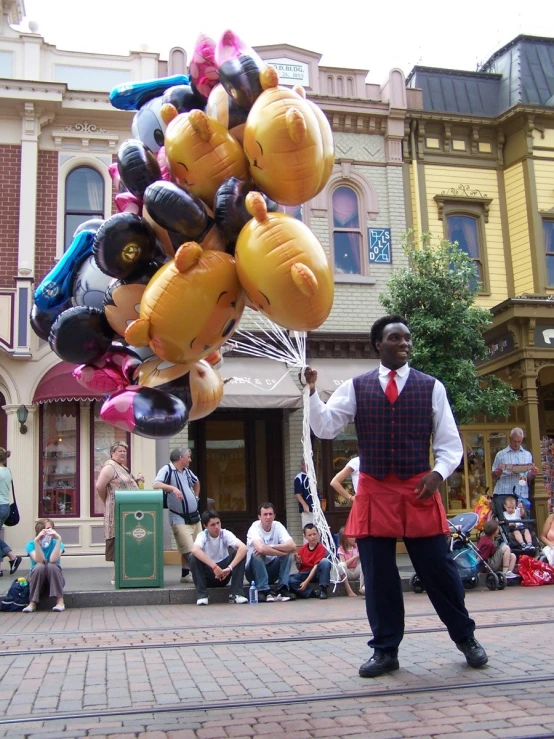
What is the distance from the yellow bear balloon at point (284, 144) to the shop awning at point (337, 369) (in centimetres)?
1004

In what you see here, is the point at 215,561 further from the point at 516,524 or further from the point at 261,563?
the point at 516,524

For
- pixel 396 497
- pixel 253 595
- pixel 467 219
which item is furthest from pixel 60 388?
pixel 396 497

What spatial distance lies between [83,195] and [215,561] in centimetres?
788

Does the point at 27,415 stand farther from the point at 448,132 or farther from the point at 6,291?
the point at 448,132

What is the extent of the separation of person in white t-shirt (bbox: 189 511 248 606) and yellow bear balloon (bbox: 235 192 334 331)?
5790 mm

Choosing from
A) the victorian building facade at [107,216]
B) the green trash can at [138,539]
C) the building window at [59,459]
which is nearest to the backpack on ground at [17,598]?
the green trash can at [138,539]

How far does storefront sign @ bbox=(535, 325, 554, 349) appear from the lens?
13688 millimetres

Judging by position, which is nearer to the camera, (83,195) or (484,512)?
(484,512)

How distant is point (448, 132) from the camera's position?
1608cm

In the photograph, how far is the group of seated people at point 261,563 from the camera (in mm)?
9117

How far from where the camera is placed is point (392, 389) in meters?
4.75

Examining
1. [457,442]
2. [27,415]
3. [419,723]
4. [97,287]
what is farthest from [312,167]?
[27,415]

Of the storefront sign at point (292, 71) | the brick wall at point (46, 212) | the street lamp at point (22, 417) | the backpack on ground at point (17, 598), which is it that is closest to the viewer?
the backpack on ground at point (17, 598)

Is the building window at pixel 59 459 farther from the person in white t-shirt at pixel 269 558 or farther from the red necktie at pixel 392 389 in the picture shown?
the red necktie at pixel 392 389
